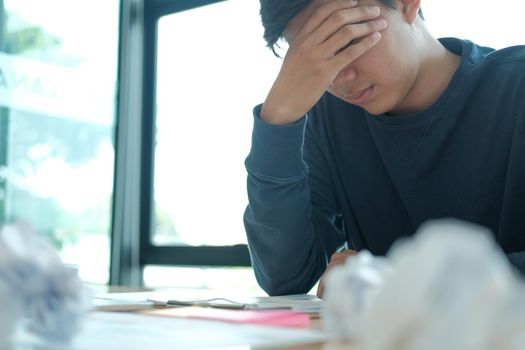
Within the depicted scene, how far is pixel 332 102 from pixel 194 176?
155 centimetres

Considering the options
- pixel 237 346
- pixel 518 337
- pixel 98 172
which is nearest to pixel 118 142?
pixel 98 172

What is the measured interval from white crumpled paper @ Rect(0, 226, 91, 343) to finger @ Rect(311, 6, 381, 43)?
83 centimetres

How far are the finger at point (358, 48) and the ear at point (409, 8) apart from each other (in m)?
0.10

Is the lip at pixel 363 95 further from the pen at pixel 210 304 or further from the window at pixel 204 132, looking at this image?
the window at pixel 204 132

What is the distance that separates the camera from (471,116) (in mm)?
1194

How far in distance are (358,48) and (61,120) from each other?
80.5 inches

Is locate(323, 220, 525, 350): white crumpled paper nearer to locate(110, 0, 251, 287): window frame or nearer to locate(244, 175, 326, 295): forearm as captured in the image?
locate(244, 175, 326, 295): forearm

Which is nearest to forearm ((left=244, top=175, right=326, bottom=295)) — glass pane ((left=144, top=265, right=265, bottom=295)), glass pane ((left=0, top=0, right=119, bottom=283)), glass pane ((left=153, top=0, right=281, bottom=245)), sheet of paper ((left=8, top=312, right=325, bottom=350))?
sheet of paper ((left=8, top=312, right=325, bottom=350))

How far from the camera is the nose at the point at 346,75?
1198 millimetres

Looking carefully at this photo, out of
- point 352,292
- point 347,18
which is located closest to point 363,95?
point 347,18

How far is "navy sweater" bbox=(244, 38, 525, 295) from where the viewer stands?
3.83ft

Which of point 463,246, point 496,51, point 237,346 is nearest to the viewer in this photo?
point 463,246

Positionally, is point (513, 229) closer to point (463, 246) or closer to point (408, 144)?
point (408, 144)

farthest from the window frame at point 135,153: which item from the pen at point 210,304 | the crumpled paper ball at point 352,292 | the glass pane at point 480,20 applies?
the crumpled paper ball at point 352,292
